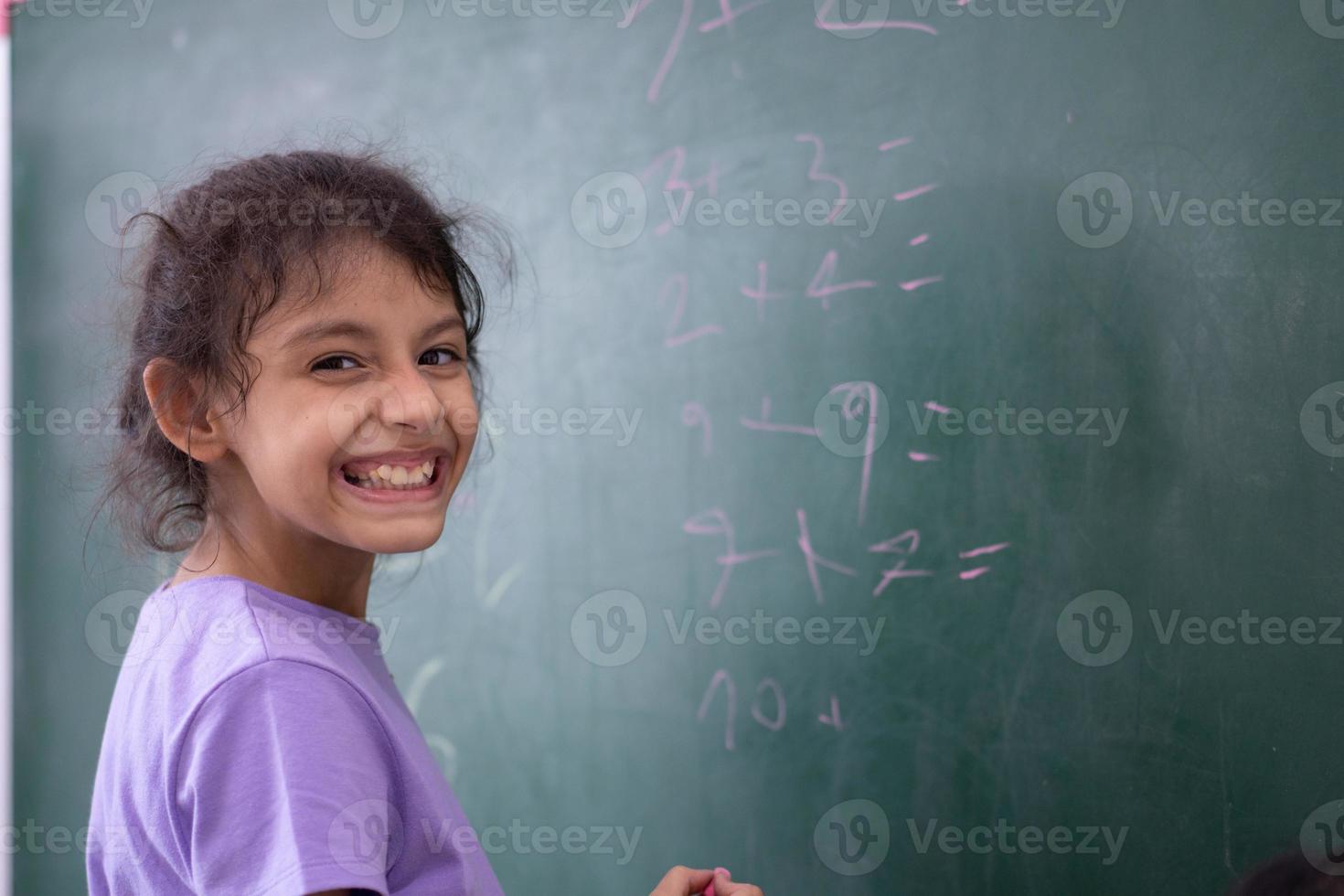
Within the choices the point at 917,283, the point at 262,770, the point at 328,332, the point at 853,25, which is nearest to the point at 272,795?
the point at 262,770

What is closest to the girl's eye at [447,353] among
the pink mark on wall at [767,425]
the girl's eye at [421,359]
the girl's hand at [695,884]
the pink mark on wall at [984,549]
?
the girl's eye at [421,359]

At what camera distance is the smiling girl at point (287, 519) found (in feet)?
2.21

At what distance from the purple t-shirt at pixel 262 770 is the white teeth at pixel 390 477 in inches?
4.1

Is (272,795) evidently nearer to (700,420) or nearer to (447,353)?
(447,353)

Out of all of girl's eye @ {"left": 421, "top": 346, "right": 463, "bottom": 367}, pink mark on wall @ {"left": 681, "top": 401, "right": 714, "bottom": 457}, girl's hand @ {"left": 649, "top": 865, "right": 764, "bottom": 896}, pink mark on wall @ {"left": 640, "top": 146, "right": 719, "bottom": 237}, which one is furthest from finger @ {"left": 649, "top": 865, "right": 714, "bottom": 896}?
pink mark on wall @ {"left": 640, "top": 146, "right": 719, "bottom": 237}

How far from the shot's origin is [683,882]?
945 mm

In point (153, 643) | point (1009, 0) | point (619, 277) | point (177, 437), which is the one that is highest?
point (1009, 0)

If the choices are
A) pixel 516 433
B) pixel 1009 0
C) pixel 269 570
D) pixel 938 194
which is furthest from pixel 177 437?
pixel 1009 0

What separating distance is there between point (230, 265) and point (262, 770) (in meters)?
0.38

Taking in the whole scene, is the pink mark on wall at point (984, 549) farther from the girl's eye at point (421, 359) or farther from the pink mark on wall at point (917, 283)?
the girl's eye at point (421, 359)

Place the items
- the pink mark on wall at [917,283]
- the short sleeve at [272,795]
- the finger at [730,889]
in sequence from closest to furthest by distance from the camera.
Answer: the short sleeve at [272,795] < the finger at [730,889] < the pink mark on wall at [917,283]

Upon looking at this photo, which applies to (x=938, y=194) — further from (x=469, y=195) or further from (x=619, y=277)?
(x=469, y=195)

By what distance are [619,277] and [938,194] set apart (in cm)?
46

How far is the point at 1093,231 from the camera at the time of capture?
1343 millimetres
